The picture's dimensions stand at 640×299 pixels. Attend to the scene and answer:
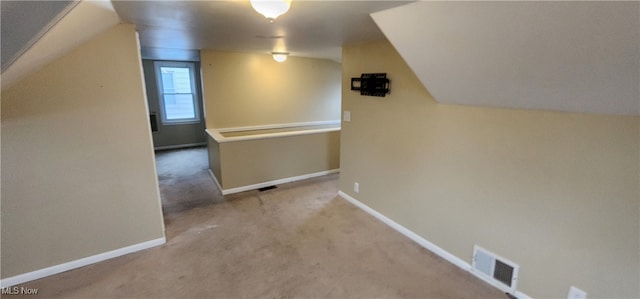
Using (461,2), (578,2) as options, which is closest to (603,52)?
(578,2)

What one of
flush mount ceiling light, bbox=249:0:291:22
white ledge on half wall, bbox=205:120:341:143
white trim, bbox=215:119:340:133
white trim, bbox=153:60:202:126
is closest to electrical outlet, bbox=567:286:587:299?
flush mount ceiling light, bbox=249:0:291:22

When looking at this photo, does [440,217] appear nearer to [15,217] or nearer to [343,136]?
[343,136]

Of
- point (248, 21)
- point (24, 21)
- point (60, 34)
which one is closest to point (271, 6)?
point (248, 21)

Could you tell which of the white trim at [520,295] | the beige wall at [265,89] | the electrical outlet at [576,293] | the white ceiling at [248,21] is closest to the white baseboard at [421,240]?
the white trim at [520,295]

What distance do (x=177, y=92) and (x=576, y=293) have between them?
7108 millimetres

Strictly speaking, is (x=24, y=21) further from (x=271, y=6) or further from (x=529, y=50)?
(x=529, y=50)

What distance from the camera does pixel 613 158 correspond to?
1482 millimetres

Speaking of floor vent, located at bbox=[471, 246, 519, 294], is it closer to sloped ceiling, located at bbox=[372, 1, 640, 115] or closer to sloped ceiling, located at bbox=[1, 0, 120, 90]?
sloped ceiling, located at bbox=[372, 1, 640, 115]

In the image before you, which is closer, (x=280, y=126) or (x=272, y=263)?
(x=272, y=263)

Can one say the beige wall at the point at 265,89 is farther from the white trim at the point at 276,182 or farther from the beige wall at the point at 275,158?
the white trim at the point at 276,182

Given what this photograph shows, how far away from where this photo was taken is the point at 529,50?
4.48 ft

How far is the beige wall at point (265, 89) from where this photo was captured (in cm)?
407

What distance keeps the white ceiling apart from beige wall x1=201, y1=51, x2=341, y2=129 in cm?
107

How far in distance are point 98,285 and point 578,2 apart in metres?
3.26
